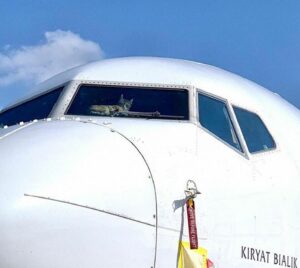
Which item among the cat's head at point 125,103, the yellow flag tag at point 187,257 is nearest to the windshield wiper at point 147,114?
the cat's head at point 125,103

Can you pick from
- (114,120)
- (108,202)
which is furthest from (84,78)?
(108,202)

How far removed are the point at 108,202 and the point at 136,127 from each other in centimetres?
111

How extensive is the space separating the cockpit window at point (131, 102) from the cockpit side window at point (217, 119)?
7.8 inches

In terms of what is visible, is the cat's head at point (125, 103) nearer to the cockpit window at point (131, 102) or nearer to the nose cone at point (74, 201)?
the cockpit window at point (131, 102)

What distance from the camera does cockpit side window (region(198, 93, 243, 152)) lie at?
7012mm

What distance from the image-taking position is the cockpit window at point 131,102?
23.1 ft

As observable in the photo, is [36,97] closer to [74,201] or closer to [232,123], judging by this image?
[232,123]

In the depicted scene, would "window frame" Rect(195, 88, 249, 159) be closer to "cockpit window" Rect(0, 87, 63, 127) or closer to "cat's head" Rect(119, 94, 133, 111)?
"cat's head" Rect(119, 94, 133, 111)

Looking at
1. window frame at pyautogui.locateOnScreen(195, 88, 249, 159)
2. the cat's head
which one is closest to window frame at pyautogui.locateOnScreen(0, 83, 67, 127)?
the cat's head

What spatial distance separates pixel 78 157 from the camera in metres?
5.84

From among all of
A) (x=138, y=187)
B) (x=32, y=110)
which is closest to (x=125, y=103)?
(x=32, y=110)

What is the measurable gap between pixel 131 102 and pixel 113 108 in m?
0.24

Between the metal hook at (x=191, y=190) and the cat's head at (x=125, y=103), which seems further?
the cat's head at (x=125, y=103)

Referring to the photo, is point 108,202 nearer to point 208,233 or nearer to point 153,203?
point 153,203
